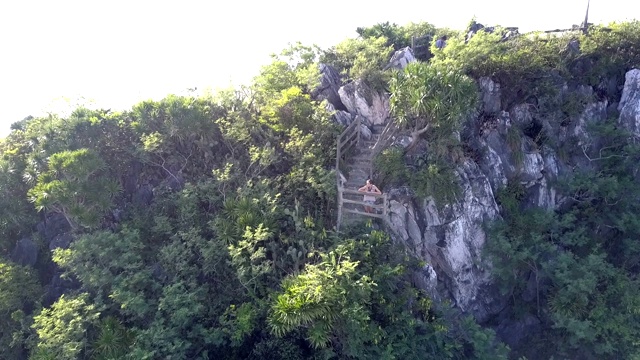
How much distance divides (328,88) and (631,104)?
13417 millimetres

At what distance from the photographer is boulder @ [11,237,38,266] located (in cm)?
1603

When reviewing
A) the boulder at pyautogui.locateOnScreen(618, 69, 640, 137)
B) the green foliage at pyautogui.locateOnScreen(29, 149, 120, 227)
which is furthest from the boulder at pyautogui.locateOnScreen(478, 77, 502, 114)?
the green foliage at pyautogui.locateOnScreen(29, 149, 120, 227)

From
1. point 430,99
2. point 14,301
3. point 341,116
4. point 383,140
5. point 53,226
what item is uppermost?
point 430,99

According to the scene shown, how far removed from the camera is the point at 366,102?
17.6m

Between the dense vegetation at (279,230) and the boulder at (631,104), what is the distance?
74cm

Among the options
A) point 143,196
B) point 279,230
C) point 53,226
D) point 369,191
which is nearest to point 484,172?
point 369,191

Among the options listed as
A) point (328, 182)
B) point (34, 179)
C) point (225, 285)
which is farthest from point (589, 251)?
point (34, 179)

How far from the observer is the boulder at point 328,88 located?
18094 millimetres

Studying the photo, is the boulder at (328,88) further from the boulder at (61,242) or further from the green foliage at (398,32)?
the boulder at (61,242)

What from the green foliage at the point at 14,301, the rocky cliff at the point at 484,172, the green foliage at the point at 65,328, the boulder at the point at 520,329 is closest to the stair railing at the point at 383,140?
the rocky cliff at the point at 484,172

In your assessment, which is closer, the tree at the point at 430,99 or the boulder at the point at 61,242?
the tree at the point at 430,99

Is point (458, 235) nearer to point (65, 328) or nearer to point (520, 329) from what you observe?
point (520, 329)

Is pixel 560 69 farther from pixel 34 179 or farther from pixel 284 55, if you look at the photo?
pixel 34 179

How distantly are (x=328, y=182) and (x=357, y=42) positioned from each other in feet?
31.9
